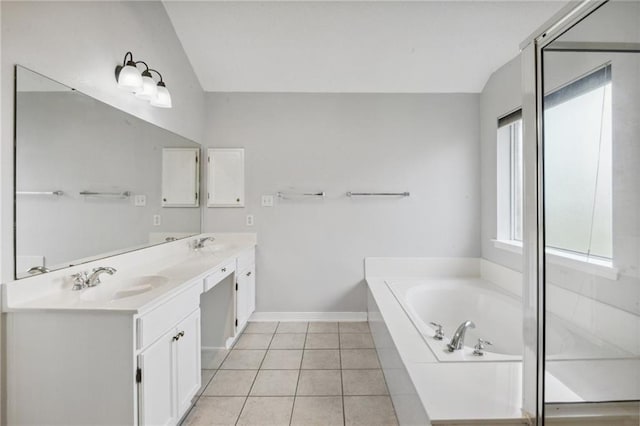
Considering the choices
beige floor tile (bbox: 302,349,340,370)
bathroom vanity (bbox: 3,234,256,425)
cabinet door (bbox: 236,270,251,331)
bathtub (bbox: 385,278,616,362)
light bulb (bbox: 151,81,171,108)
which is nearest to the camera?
bathroom vanity (bbox: 3,234,256,425)

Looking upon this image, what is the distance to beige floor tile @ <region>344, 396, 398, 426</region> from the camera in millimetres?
1544

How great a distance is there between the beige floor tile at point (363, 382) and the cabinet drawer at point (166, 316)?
112 centimetres

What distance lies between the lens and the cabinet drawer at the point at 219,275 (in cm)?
176

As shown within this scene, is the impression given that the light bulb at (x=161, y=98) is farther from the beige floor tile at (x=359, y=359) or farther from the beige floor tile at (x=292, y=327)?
the beige floor tile at (x=359, y=359)

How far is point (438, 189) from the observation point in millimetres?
2857

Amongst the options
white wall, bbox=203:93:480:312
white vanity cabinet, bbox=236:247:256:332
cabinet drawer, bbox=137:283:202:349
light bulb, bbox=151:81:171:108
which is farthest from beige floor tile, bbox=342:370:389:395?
light bulb, bbox=151:81:171:108

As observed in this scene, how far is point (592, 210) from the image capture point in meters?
1.00

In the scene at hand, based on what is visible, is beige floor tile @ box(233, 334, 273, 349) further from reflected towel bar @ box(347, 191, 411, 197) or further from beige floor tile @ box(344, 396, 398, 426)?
reflected towel bar @ box(347, 191, 411, 197)

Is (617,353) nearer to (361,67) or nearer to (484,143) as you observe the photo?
(484,143)

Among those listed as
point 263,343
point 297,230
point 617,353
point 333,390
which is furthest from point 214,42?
point 617,353

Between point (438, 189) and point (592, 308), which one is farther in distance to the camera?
point (438, 189)

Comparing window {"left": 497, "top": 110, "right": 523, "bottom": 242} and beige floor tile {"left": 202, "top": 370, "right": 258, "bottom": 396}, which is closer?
beige floor tile {"left": 202, "top": 370, "right": 258, "bottom": 396}

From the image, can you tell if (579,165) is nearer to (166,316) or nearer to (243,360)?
(166,316)

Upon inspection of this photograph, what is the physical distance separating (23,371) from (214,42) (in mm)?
2498
